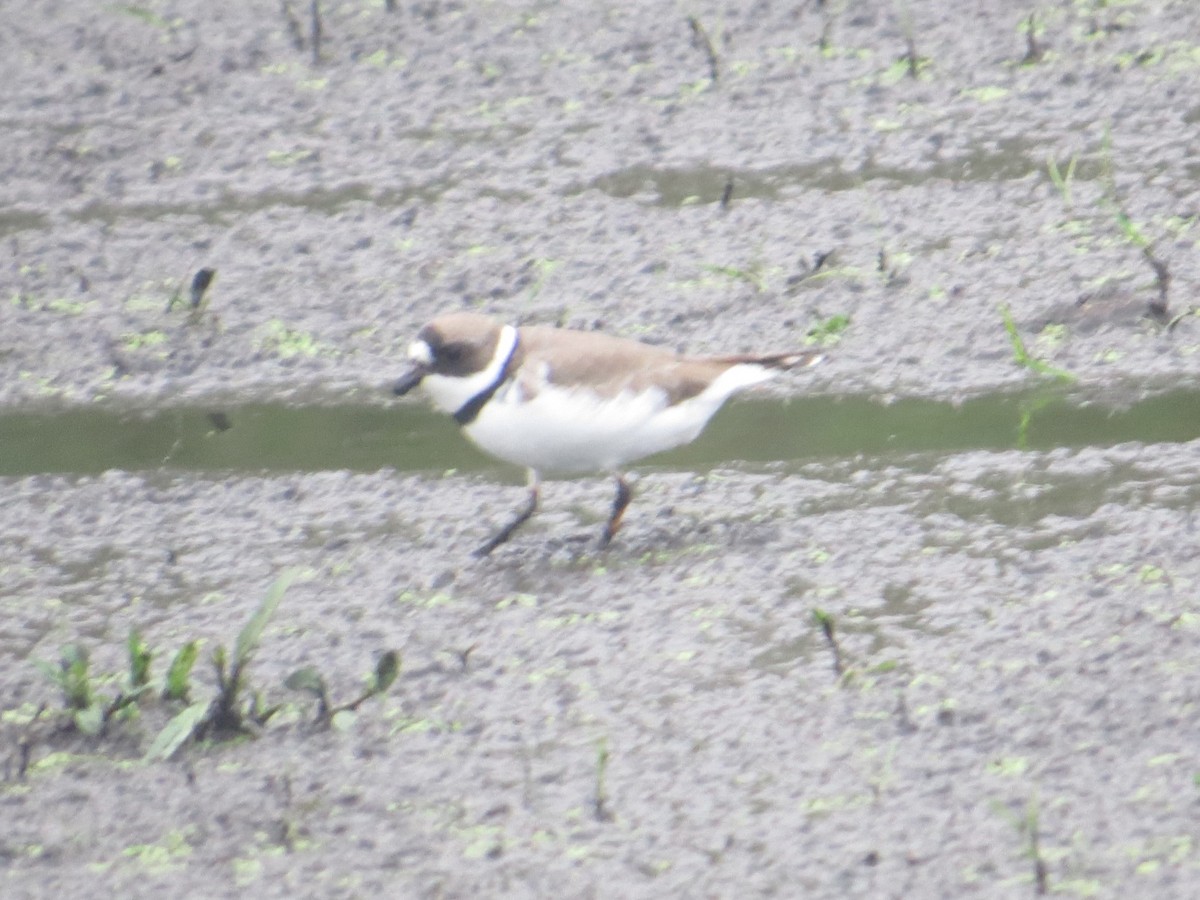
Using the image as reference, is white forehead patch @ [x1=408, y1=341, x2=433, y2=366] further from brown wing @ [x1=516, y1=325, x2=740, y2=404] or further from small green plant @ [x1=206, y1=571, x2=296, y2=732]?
small green plant @ [x1=206, y1=571, x2=296, y2=732]

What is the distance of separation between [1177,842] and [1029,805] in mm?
266

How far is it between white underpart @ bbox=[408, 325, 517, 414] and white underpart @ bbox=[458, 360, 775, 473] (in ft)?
0.27

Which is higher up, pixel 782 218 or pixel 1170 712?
pixel 782 218

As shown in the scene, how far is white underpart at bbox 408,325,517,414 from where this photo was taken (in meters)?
5.30

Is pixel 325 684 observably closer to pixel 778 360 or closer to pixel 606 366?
pixel 606 366

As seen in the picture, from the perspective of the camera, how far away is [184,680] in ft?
14.5

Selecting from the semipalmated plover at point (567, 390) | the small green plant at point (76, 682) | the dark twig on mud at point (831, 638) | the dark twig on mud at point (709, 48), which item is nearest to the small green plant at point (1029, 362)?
the semipalmated plover at point (567, 390)

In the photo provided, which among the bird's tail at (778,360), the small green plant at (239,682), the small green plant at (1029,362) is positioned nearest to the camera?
the small green plant at (239,682)

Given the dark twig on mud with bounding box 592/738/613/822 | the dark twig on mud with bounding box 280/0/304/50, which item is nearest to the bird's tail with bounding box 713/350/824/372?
the dark twig on mud with bounding box 592/738/613/822

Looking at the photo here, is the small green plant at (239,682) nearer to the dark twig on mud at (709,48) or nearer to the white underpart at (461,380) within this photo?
the white underpart at (461,380)

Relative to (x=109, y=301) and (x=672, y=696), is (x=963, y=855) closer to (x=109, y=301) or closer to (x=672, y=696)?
(x=672, y=696)

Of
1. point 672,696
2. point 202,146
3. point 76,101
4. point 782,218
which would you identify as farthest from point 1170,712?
point 76,101

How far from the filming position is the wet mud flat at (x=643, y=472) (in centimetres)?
392

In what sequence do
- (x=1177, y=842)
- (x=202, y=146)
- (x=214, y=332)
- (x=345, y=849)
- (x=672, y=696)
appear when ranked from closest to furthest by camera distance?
1. (x=1177, y=842)
2. (x=345, y=849)
3. (x=672, y=696)
4. (x=214, y=332)
5. (x=202, y=146)
